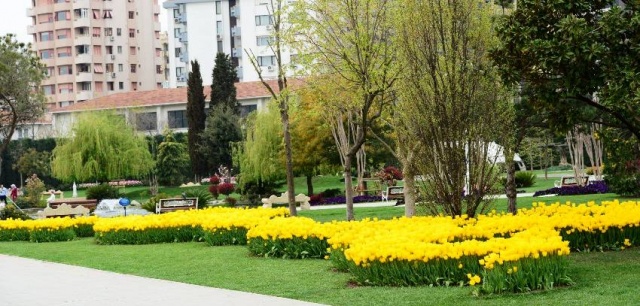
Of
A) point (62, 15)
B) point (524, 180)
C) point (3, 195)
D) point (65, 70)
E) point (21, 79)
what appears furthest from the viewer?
point (65, 70)

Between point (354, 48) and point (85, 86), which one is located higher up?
point (85, 86)

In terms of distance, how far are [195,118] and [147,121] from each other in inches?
552

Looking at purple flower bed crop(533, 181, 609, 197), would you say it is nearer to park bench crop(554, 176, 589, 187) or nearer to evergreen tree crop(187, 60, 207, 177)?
park bench crop(554, 176, 589, 187)

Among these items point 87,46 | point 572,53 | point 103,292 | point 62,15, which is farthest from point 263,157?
point 62,15

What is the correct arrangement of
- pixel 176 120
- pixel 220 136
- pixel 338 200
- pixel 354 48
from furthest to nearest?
pixel 176 120
pixel 220 136
pixel 338 200
pixel 354 48

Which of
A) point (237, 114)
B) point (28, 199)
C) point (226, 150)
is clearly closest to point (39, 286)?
point (28, 199)

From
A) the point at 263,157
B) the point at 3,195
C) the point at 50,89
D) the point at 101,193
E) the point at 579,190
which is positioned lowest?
the point at 579,190

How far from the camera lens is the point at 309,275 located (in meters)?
14.0

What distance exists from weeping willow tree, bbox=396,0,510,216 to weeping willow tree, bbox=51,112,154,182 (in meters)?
38.6

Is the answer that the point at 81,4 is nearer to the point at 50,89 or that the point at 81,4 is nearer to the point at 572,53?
the point at 50,89

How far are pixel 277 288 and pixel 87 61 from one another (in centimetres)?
10575

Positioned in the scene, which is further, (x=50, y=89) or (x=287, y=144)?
(x=50, y=89)

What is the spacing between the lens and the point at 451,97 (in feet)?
53.8

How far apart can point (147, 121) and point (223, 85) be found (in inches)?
472
